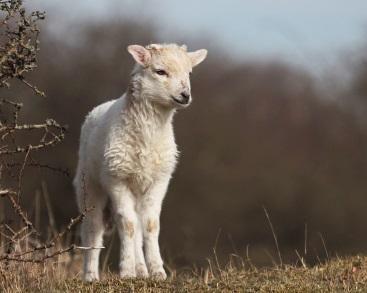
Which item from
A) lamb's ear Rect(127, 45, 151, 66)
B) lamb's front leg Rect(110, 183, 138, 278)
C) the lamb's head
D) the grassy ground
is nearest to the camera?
the grassy ground

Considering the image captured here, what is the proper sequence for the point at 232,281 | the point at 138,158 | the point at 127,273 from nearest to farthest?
the point at 232,281 → the point at 127,273 → the point at 138,158

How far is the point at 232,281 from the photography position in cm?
788

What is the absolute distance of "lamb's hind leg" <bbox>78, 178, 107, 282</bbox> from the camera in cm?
968

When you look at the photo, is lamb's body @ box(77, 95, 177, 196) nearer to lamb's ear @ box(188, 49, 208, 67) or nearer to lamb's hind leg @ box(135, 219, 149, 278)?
lamb's hind leg @ box(135, 219, 149, 278)

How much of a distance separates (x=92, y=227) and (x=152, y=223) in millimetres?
868

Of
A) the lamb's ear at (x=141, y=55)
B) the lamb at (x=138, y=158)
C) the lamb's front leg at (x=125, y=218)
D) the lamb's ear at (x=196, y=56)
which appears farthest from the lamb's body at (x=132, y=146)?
the lamb's ear at (x=196, y=56)

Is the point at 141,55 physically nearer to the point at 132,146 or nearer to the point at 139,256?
the point at 132,146

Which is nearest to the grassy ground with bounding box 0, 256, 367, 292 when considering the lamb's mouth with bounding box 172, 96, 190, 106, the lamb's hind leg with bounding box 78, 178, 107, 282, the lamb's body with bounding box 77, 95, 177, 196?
the lamb's hind leg with bounding box 78, 178, 107, 282

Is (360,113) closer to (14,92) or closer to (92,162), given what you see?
(14,92)

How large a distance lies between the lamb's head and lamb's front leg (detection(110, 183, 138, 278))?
1.03 metres

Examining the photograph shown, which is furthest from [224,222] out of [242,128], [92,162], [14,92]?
[92,162]

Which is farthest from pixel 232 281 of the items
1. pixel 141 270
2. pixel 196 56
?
pixel 196 56

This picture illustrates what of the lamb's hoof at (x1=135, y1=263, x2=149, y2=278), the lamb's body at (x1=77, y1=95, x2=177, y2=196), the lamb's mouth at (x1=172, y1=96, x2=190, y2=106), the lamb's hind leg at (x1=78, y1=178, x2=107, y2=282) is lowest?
the lamb's hoof at (x1=135, y1=263, x2=149, y2=278)

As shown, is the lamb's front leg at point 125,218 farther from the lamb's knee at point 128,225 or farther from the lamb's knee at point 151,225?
the lamb's knee at point 151,225
